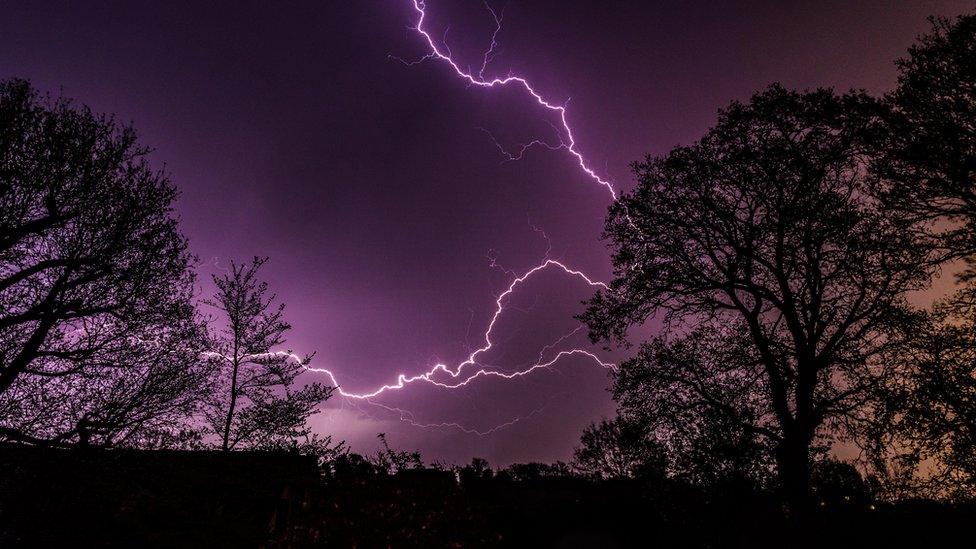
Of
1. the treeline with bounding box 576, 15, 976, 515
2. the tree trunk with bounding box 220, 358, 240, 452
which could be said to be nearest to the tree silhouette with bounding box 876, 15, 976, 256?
the treeline with bounding box 576, 15, 976, 515

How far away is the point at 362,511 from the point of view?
10180mm

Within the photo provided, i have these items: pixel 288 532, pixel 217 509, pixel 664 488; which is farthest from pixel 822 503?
pixel 217 509

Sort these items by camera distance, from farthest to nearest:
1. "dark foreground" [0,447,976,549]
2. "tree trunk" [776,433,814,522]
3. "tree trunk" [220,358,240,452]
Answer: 1. "tree trunk" [220,358,240,452]
2. "tree trunk" [776,433,814,522]
3. "dark foreground" [0,447,976,549]

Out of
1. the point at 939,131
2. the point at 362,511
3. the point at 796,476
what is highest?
the point at 939,131

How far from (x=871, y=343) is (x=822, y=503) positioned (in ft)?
14.1

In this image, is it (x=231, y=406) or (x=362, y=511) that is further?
(x=231, y=406)

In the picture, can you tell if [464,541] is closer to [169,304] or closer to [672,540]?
A: [672,540]

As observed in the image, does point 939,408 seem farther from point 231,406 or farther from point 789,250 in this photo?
point 231,406

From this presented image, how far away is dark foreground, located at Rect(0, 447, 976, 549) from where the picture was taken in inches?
322

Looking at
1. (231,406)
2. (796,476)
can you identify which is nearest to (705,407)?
(796,476)

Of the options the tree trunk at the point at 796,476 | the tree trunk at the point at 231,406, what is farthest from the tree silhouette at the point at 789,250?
the tree trunk at the point at 231,406

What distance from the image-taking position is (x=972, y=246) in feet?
31.9

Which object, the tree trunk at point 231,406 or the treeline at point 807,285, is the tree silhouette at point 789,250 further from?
the tree trunk at point 231,406

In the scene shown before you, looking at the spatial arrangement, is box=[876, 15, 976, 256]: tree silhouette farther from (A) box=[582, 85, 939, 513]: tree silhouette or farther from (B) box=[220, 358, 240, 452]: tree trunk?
(B) box=[220, 358, 240, 452]: tree trunk
